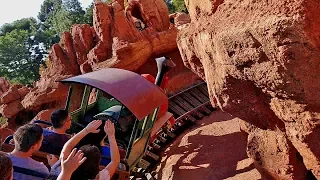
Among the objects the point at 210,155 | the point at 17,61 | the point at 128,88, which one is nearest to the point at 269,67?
the point at 128,88

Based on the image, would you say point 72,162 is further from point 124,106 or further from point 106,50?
point 106,50

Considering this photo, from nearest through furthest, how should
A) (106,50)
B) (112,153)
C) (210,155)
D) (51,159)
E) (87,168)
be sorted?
(87,168) < (112,153) < (51,159) < (210,155) < (106,50)

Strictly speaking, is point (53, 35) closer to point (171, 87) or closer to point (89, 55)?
point (89, 55)

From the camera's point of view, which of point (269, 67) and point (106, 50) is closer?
point (269, 67)

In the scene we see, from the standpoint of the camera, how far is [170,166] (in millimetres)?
6750

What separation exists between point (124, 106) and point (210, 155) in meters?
1.97

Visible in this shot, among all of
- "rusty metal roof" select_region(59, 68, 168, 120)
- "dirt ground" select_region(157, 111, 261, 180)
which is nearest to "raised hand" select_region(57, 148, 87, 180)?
"rusty metal roof" select_region(59, 68, 168, 120)

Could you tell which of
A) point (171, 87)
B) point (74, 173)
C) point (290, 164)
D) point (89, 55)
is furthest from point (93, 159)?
point (89, 55)

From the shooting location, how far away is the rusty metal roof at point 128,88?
4945 millimetres

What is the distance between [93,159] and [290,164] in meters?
2.35

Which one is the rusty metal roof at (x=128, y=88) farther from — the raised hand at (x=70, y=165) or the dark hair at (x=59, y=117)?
the raised hand at (x=70, y=165)

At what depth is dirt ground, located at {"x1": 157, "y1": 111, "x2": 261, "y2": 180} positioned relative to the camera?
5.47m

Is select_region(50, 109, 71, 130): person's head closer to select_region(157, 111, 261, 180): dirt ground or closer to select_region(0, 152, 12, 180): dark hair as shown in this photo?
select_region(0, 152, 12, 180): dark hair

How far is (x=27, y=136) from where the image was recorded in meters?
2.99
